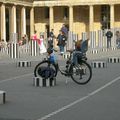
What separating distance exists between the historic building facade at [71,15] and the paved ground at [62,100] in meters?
64.3

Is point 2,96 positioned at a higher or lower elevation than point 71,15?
lower

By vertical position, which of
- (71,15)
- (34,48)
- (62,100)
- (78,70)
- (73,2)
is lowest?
(62,100)

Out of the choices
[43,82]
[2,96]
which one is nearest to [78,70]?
[43,82]

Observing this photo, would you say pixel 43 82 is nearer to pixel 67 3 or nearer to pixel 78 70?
pixel 78 70

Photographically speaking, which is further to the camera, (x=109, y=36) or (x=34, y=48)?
(x=109, y=36)

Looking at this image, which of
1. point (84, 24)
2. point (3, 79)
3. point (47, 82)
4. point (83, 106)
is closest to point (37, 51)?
point (3, 79)

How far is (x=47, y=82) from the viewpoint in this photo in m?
15.1

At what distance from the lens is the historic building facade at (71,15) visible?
83938 millimetres

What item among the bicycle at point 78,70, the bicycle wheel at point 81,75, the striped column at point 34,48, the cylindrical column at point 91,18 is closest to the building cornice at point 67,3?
the cylindrical column at point 91,18

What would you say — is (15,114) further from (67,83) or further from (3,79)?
(3,79)

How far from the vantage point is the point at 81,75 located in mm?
15398

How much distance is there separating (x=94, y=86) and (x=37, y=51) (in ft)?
80.5

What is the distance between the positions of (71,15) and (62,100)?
74.4 m

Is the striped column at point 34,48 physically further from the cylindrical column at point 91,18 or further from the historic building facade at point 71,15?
the cylindrical column at point 91,18
